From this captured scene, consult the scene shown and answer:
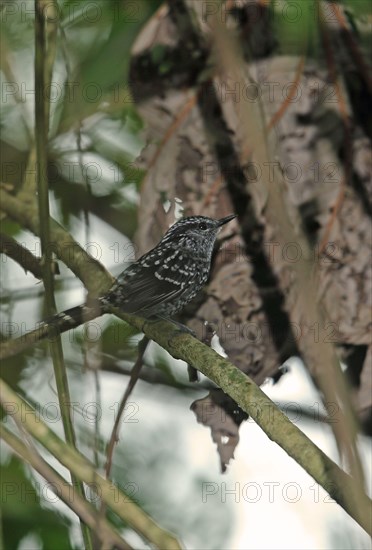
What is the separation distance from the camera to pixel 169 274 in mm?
5000

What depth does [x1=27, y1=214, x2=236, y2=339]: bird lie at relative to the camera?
14.8 feet

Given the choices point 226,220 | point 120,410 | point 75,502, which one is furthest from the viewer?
point 226,220

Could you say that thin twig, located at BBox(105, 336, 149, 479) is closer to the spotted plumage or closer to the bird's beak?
the spotted plumage

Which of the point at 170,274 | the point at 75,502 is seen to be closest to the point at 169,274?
the point at 170,274

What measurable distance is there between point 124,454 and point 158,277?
1098 millimetres

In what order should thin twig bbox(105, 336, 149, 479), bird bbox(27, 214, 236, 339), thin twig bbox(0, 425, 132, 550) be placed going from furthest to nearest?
bird bbox(27, 214, 236, 339), thin twig bbox(105, 336, 149, 479), thin twig bbox(0, 425, 132, 550)

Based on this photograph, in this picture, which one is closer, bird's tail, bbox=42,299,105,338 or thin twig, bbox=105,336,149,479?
thin twig, bbox=105,336,149,479

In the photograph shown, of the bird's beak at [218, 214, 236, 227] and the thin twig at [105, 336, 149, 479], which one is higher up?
the bird's beak at [218, 214, 236, 227]

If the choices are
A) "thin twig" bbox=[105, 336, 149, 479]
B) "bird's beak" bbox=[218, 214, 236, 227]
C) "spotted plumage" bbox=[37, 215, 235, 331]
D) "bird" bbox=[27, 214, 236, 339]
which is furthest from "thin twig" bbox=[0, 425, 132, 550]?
"bird's beak" bbox=[218, 214, 236, 227]

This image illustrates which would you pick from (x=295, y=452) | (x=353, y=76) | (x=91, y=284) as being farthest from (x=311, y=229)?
(x=295, y=452)

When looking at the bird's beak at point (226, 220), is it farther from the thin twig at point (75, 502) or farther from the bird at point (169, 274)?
the thin twig at point (75, 502)

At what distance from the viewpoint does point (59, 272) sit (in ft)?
15.5

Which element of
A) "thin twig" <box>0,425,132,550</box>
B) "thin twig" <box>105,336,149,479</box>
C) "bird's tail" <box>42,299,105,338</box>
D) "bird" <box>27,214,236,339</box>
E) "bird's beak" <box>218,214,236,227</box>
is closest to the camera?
"thin twig" <box>0,425,132,550</box>

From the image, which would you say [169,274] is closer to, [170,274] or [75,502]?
[170,274]
